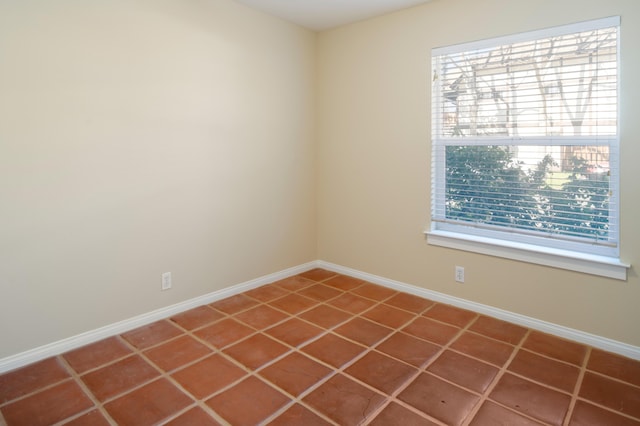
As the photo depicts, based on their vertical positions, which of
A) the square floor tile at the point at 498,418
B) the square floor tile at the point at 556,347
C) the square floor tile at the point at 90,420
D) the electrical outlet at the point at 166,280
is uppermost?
the electrical outlet at the point at 166,280

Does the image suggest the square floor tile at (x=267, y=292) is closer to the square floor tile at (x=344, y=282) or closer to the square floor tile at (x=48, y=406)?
the square floor tile at (x=344, y=282)

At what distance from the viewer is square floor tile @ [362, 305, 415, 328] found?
2.87 meters

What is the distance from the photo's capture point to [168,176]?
285 cm

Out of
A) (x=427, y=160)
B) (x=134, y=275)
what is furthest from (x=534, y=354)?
(x=134, y=275)

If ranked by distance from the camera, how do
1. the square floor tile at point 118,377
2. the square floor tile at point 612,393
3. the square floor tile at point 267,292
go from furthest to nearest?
1. the square floor tile at point 267,292
2. the square floor tile at point 118,377
3. the square floor tile at point 612,393

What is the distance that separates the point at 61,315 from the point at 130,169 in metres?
1.00

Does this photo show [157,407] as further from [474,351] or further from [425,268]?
[425,268]

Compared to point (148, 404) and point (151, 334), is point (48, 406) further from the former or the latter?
point (151, 334)

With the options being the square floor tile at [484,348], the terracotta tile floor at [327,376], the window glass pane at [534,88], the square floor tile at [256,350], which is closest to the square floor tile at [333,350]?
the terracotta tile floor at [327,376]

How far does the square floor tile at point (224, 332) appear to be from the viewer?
2.57 m

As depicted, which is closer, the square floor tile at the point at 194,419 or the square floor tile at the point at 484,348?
the square floor tile at the point at 194,419

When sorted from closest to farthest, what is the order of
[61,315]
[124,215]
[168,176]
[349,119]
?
[61,315], [124,215], [168,176], [349,119]

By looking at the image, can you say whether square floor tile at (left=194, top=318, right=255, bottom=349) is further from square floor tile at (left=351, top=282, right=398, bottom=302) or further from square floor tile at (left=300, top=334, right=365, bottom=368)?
square floor tile at (left=351, top=282, right=398, bottom=302)

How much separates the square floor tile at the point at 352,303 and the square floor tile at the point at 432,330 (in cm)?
43
